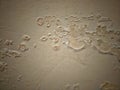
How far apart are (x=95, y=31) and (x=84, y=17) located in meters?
0.15

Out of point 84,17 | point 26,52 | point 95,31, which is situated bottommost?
point 26,52

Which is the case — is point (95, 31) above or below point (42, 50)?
above

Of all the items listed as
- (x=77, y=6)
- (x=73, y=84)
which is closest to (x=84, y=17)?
(x=77, y=6)

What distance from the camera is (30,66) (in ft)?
5.43

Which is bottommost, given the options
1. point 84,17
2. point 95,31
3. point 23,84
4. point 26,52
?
point 23,84

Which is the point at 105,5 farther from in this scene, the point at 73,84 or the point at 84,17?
the point at 73,84

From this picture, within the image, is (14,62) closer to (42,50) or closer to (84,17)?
(42,50)

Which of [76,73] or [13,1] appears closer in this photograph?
[76,73]

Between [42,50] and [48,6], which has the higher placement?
[48,6]

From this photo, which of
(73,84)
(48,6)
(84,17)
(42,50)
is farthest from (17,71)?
(84,17)

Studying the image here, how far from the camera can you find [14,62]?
1.67 metres

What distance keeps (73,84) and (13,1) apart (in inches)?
35.1

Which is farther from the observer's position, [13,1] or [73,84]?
[13,1]

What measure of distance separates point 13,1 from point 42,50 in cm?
51
